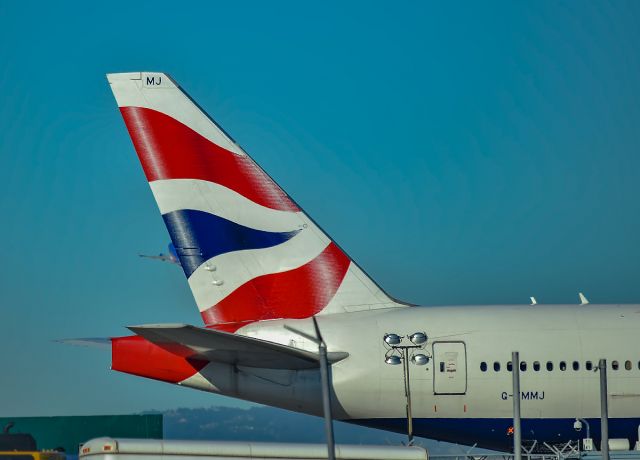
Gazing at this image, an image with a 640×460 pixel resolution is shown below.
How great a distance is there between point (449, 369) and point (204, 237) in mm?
7427

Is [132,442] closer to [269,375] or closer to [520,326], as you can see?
[269,375]

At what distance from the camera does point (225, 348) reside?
28.3 m

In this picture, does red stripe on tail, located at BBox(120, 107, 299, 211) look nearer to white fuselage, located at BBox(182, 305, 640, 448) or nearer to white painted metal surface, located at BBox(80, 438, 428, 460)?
white fuselage, located at BBox(182, 305, 640, 448)

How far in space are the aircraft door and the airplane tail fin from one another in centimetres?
225

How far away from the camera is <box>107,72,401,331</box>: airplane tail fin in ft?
105

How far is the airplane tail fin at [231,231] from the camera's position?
31.9 metres

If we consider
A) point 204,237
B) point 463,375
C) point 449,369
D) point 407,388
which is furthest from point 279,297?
point 463,375

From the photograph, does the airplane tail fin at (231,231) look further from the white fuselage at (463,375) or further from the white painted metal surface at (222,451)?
the white painted metal surface at (222,451)

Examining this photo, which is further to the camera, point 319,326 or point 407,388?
point 319,326

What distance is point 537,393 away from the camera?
1222 inches

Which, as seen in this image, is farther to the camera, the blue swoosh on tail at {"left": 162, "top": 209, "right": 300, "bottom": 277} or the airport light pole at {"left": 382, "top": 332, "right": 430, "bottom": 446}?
the blue swoosh on tail at {"left": 162, "top": 209, "right": 300, "bottom": 277}

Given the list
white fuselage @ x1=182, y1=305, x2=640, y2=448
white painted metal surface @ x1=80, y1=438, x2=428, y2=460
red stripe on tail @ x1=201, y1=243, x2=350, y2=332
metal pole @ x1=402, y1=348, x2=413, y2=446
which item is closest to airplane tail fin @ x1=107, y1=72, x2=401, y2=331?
red stripe on tail @ x1=201, y1=243, x2=350, y2=332

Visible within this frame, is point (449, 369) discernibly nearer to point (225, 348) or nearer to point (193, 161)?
point (225, 348)

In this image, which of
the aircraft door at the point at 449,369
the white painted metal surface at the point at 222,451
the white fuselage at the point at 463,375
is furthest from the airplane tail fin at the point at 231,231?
the white painted metal surface at the point at 222,451
